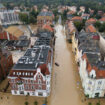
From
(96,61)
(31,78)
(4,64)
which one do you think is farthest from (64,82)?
(4,64)

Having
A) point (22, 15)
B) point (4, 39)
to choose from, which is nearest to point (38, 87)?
point (4, 39)

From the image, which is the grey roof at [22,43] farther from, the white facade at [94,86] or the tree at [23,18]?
the tree at [23,18]

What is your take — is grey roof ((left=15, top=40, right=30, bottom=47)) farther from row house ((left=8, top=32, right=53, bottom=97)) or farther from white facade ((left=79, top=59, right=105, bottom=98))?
white facade ((left=79, top=59, right=105, bottom=98))

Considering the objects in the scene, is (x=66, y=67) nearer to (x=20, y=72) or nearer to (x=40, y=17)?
(x=20, y=72)

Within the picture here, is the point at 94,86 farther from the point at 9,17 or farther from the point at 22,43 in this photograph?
the point at 9,17

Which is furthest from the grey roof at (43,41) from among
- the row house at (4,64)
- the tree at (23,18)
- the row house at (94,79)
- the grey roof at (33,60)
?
the tree at (23,18)
